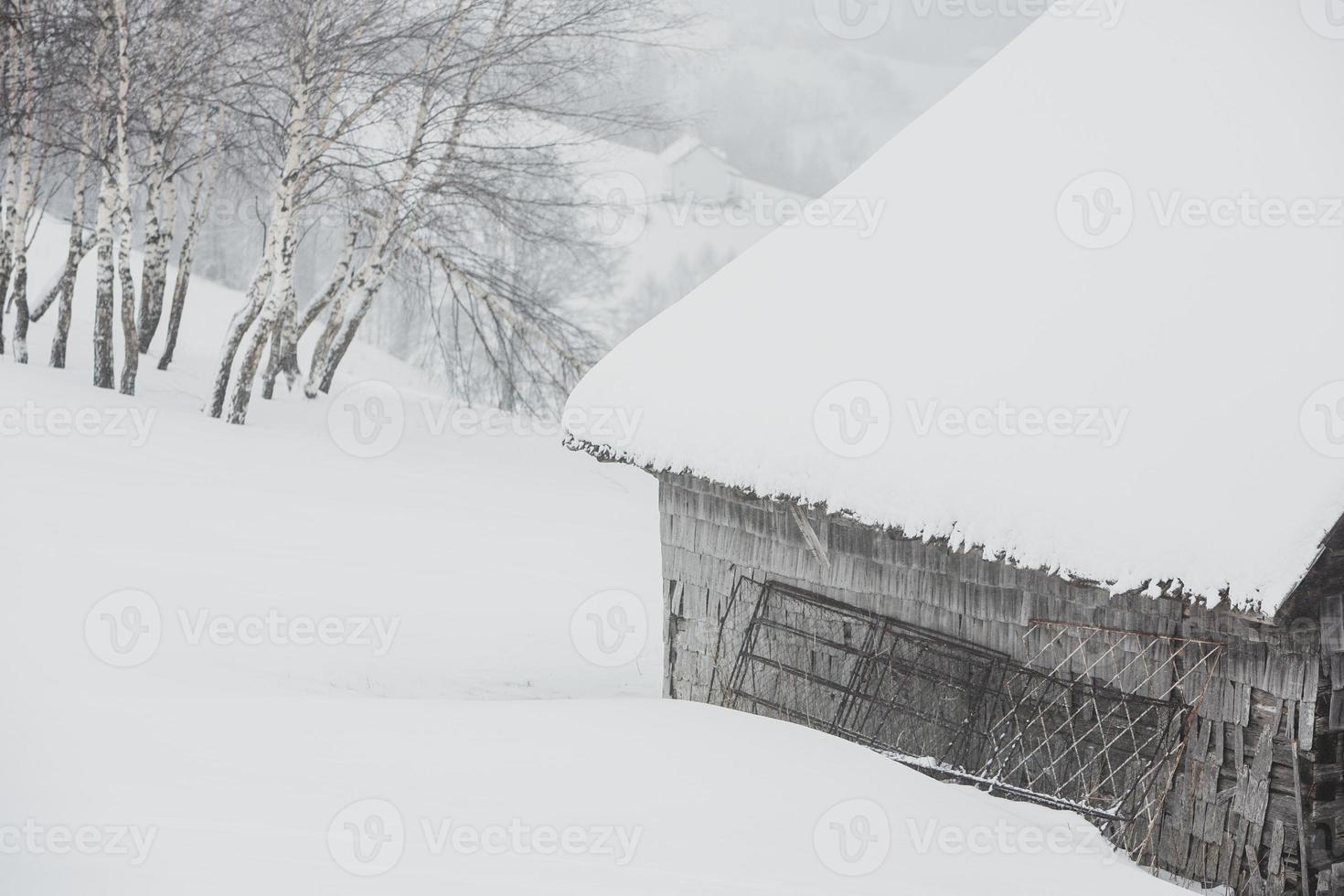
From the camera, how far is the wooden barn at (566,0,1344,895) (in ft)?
15.6

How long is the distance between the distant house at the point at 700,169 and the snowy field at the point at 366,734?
111 ft

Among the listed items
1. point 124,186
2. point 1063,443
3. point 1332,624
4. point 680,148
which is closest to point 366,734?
point 1063,443

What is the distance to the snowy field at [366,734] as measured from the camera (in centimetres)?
427

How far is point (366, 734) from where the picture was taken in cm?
543

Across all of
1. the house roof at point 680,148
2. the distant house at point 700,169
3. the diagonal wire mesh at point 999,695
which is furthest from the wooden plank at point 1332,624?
the house roof at point 680,148

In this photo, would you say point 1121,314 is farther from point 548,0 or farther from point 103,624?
point 548,0

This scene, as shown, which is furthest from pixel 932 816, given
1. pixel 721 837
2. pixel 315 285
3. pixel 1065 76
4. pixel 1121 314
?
pixel 315 285

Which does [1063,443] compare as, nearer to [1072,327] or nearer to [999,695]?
[1072,327]

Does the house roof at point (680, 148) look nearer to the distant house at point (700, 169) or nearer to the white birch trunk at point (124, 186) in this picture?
the distant house at point (700, 169)

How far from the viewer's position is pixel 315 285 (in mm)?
42812

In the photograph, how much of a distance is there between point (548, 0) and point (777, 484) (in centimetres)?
1173

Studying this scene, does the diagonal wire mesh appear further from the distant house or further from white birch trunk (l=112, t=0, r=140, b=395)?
the distant house

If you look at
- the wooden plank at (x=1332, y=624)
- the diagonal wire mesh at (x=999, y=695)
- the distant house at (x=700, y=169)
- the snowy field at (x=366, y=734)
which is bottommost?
the snowy field at (x=366, y=734)

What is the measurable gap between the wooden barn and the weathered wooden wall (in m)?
0.02
